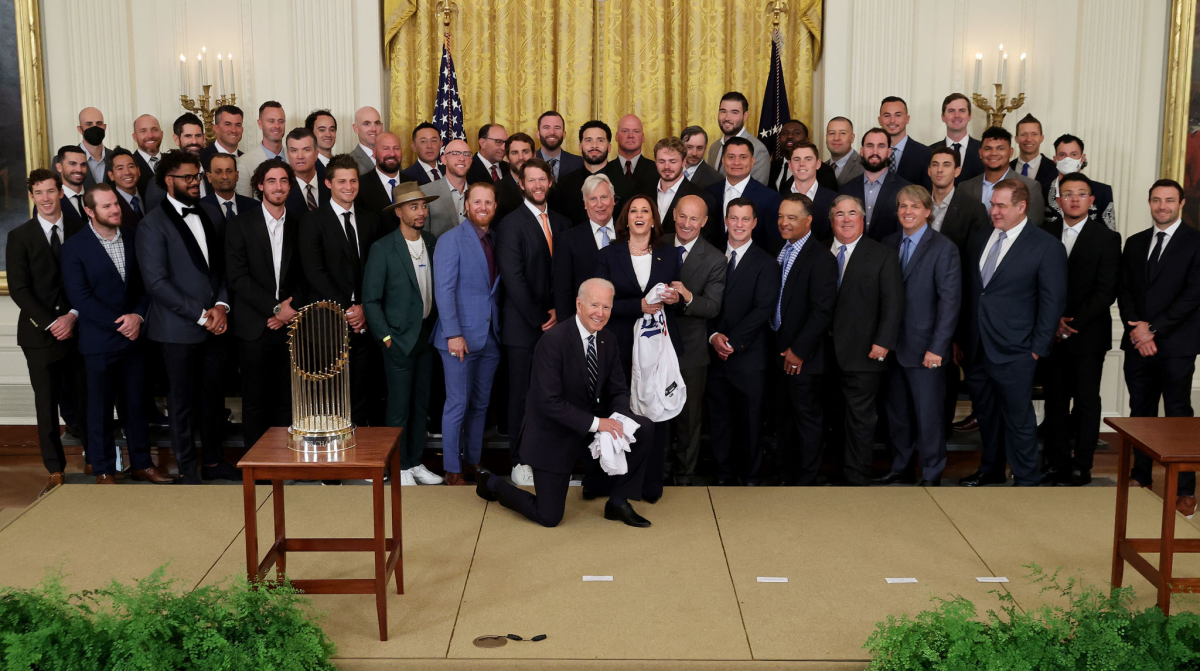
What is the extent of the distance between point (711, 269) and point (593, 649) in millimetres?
2483

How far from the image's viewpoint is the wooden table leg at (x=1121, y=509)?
173 inches

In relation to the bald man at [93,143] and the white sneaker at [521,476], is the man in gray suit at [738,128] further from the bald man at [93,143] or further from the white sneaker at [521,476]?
the bald man at [93,143]

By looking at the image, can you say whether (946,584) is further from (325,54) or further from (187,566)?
(325,54)

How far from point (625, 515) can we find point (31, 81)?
5605mm

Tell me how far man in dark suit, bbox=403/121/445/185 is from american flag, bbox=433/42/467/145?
0.53 m

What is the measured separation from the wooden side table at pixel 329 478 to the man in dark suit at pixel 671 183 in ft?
8.45

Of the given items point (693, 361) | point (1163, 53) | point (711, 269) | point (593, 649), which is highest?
point (1163, 53)

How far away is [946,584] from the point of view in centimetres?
456

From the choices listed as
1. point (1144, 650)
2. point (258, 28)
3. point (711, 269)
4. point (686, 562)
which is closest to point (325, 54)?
point (258, 28)

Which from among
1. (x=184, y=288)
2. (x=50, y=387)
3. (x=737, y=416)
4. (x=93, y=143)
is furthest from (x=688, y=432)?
(x=93, y=143)

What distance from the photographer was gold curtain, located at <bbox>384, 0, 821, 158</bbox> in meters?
8.23

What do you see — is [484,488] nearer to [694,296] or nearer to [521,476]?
[521,476]

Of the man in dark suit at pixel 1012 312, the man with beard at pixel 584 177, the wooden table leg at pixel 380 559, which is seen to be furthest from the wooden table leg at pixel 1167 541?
the man with beard at pixel 584 177

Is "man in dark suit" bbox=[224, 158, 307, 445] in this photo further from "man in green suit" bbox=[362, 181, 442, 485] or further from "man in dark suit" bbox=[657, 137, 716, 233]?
"man in dark suit" bbox=[657, 137, 716, 233]
